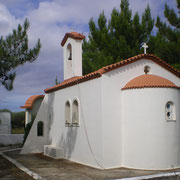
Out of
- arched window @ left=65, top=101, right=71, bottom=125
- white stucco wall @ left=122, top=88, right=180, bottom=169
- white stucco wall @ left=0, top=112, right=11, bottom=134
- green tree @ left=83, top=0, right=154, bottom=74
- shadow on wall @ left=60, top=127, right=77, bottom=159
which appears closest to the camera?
white stucco wall @ left=122, top=88, right=180, bottom=169

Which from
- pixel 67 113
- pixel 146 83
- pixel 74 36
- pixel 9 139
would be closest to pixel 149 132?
pixel 146 83

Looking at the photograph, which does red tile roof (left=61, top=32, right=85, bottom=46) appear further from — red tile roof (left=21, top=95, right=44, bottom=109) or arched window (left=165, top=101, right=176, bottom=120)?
arched window (left=165, top=101, right=176, bottom=120)

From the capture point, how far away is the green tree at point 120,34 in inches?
722

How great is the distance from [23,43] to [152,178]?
27.1 feet

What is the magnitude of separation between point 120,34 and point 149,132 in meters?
11.0

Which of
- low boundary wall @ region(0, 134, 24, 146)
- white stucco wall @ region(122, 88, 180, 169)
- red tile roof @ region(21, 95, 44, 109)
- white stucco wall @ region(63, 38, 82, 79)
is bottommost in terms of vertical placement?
low boundary wall @ region(0, 134, 24, 146)

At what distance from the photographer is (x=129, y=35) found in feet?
62.2

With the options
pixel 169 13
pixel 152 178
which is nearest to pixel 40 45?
pixel 152 178

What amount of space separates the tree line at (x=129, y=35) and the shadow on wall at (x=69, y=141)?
681 centimetres

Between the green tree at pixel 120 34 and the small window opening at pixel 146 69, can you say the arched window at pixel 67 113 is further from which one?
the green tree at pixel 120 34

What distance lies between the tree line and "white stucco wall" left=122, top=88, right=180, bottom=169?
25.8 ft

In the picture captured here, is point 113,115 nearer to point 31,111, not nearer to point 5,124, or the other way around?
point 31,111

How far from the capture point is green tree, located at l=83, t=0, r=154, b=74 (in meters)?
18.3

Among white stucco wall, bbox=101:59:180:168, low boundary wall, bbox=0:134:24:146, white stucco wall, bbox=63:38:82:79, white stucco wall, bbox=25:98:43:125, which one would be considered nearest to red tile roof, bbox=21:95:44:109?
white stucco wall, bbox=25:98:43:125
